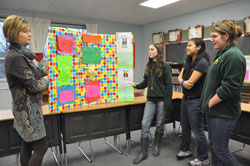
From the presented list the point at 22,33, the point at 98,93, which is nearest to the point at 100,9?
the point at 98,93

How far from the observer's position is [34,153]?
1388 mm

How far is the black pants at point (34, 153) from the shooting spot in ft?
4.51

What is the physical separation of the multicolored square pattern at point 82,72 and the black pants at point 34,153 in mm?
562

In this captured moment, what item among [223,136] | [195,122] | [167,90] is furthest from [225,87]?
[167,90]

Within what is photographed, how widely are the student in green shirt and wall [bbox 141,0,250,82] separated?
392cm

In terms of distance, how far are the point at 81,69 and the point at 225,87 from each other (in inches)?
59.3

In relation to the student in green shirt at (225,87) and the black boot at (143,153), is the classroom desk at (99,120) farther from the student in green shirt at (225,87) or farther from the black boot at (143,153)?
the student in green shirt at (225,87)

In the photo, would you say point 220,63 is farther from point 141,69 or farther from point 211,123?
point 141,69

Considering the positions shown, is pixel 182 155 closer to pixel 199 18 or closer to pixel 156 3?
→ pixel 156 3

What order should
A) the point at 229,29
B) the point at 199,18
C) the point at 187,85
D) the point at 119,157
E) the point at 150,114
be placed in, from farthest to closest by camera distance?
the point at 199,18
the point at 119,157
the point at 150,114
the point at 187,85
the point at 229,29

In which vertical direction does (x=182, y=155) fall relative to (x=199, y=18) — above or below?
below

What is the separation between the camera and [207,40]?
520cm

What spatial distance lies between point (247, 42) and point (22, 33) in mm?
4841

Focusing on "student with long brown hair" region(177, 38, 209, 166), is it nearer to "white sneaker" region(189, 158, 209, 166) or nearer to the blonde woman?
"white sneaker" region(189, 158, 209, 166)
